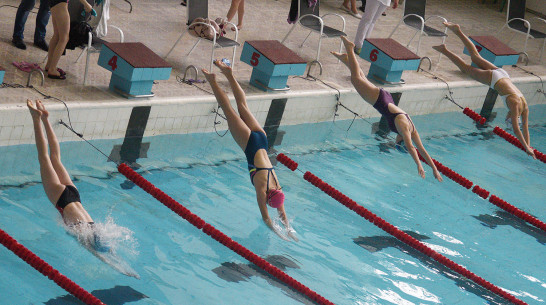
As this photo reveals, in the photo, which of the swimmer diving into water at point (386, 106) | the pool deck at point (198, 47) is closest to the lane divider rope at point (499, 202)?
the swimmer diving into water at point (386, 106)

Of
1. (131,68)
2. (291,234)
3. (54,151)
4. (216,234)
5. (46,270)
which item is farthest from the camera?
(131,68)

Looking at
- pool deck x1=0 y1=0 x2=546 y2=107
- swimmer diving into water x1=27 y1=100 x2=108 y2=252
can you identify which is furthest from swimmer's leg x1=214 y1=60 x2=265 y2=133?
swimmer diving into water x1=27 y1=100 x2=108 y2=252

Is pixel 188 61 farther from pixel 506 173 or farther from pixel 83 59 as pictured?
pixel 506 173

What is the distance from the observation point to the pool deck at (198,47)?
7.38 meters

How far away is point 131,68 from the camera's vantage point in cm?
725

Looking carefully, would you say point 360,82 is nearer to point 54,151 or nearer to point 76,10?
point 76,10

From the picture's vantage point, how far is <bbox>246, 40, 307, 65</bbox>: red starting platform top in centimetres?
839

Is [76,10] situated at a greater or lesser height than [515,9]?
lesser

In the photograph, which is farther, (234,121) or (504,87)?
(504,87)

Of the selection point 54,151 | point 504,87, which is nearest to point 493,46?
point 504,87

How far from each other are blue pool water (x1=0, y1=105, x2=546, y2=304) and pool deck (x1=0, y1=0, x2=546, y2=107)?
496 mm

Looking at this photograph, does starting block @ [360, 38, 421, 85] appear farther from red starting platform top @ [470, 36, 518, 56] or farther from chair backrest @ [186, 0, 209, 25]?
chair backrest @ [186, 0, 209, 25]

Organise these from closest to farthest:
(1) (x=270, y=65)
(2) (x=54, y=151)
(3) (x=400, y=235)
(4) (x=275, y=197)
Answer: (2) (x=54, y=151) < (4) (x=275, y=197) < (3) (x=400, y=235) < (1) (x=270, y=65)

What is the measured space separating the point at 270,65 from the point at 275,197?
2.60 m
